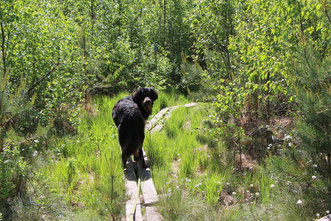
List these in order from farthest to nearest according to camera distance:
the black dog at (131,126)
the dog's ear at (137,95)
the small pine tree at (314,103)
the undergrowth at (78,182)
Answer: the dog's ear at (137,95) → the black dog at (131,126) → the undergrowth at (78,182) → the small pine tree at (314,103)

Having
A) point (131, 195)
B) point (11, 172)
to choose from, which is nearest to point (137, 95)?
point (131, 195)

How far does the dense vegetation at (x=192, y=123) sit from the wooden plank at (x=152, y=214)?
0.08m

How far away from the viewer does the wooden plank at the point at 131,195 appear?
12.4ft

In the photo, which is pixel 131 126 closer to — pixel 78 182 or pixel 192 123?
pixel 78 182

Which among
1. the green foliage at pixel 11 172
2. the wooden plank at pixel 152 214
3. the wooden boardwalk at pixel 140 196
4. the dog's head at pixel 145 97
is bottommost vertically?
the wooden plank at pixel 152 214

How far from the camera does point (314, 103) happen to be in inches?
132

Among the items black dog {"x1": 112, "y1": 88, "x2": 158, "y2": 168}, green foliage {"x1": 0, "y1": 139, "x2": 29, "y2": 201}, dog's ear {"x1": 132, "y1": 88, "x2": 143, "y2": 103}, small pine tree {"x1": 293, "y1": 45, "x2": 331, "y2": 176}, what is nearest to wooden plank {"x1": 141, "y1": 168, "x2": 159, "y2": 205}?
black dog {"x1": 112, "y1": 88, "x2": 158, "y2": 168}

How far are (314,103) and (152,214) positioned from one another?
2242 mm

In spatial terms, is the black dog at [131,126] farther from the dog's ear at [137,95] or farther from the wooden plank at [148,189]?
the wooden plank at [148,189]

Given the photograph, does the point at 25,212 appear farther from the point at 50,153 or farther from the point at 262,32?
the point at 262,32

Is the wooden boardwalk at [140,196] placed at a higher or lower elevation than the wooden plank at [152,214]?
higher

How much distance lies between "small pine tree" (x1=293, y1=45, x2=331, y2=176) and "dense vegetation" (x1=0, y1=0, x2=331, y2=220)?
12 mm

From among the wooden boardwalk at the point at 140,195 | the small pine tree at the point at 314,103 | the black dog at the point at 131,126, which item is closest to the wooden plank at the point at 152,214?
the wooden boardwalk at the point at 140,195

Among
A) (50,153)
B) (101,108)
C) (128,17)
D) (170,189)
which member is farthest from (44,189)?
(128,17)
